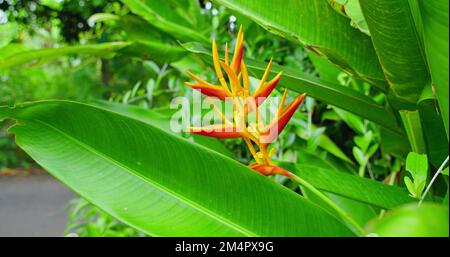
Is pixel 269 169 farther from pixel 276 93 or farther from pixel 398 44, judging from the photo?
pixel 276 93

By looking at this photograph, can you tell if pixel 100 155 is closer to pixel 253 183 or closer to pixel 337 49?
pixel 253 183

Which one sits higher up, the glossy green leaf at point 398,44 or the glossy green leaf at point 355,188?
the glossy green leaf at point 398,44

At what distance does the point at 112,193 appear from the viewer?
0.62 m

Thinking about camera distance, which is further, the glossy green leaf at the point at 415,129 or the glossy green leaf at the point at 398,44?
the glossy green leaf at the point at 415,129

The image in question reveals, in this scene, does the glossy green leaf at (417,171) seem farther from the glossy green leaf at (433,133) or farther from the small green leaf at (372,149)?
the small green leaf at (372,149)

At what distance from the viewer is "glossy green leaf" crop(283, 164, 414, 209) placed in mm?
688

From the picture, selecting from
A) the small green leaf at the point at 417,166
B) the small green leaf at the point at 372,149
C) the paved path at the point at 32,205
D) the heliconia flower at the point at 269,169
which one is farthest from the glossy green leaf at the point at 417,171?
the paved path at the point at 32,205

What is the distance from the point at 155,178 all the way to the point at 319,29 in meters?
0.31

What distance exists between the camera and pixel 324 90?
77cm

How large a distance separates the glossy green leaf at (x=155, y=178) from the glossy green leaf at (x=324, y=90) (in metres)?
0.20

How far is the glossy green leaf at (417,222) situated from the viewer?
0.95 ft

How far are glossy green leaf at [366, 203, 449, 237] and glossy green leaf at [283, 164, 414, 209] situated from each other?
39 centimetres

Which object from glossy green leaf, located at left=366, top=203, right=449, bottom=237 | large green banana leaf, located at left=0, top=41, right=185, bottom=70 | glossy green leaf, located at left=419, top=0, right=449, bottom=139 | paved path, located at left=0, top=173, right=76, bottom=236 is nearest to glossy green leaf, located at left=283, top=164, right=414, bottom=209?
glossy green leaf, located at left=419, top=0, right=449, bottom=139

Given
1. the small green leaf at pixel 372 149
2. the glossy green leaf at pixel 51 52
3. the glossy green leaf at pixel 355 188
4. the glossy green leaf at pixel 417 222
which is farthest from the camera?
the glossy green leaf at pixel 51 52
